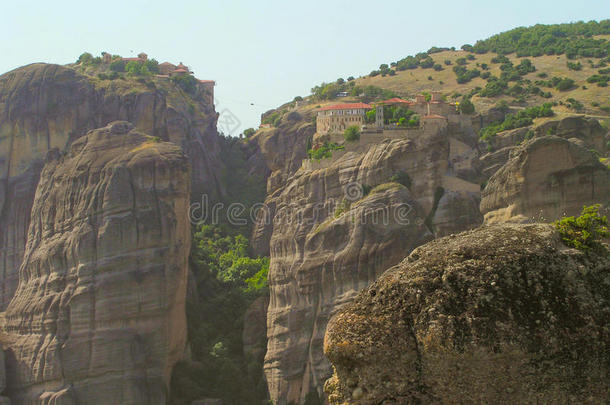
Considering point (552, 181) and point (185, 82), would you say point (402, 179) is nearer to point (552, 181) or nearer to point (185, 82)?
point (552, 181)

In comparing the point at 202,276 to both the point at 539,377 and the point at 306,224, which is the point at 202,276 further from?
the point at 539,377

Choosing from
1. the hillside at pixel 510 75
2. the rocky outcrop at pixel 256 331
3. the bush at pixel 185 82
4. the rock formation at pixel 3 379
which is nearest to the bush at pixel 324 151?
the rocky outcrop at pixel 256 331

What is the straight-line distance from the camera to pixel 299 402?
65688mm

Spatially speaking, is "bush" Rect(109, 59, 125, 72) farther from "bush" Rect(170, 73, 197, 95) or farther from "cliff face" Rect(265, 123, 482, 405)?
"cliff face" Rect(265, 123, 482, 405)

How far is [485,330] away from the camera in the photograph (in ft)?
44.2

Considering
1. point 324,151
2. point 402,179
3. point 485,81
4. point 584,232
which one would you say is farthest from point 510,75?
point 584,232

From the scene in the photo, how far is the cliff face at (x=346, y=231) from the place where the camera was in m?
63.3

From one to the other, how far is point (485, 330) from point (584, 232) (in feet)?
8.11

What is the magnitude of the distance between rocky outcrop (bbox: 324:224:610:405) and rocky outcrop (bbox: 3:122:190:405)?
50.3 metres

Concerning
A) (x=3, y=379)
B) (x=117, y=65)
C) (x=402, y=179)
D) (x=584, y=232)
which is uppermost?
(x=117, y=65)

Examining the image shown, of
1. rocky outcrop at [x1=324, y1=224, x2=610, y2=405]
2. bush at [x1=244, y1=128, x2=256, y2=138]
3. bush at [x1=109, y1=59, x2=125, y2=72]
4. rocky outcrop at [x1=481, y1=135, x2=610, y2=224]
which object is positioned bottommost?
rocky outcrop at [x1=324, y1=224, x2=610, y2=405]

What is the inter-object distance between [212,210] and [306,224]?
2837 cm

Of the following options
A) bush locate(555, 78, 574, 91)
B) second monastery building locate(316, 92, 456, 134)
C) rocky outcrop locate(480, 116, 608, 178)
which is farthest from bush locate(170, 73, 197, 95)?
rocky outcrop locate(480, 116, 608, 178)

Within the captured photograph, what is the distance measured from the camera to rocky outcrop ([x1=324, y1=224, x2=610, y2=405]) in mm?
13461
